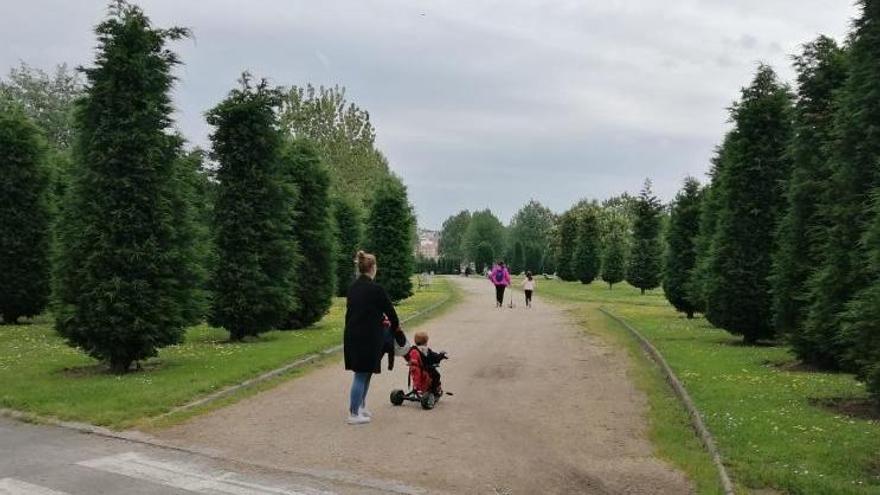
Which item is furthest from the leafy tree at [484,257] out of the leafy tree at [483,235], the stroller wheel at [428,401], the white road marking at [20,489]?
the white road marking at [20,489]

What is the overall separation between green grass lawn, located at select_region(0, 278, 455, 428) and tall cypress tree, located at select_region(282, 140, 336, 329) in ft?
5.34

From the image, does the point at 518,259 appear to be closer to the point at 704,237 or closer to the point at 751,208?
the point at 704,237

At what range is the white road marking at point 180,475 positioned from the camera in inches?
248

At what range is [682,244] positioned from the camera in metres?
29.1

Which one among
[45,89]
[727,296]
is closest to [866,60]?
[727,296]

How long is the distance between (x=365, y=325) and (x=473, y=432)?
183cm

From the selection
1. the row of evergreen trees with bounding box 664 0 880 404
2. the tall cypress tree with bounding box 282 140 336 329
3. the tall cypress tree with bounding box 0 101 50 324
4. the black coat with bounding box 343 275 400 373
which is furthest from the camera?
the tall cypress tree with bounding box 0 101 50 324

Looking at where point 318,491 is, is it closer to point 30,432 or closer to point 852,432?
point 30,432

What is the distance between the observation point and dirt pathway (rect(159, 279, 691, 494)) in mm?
6812

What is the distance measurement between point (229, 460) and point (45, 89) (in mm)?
59319

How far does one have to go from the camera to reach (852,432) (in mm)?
8336

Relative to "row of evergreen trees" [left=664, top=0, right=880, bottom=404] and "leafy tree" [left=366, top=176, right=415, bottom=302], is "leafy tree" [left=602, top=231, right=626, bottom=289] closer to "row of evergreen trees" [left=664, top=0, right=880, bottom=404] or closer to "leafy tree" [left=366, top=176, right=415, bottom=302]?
"leafy tree" [left=366, top=176, right=415, bottom=302]

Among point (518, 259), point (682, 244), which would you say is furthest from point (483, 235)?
point (682, 244)

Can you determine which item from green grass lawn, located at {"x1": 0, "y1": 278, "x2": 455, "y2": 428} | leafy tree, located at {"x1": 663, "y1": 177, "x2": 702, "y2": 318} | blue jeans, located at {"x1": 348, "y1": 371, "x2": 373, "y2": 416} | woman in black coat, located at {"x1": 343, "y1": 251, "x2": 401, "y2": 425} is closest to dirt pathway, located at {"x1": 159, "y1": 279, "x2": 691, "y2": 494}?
blue jeans, located at {"x1": 348, "y1": 371, "x2": 373, "y2": 416}
